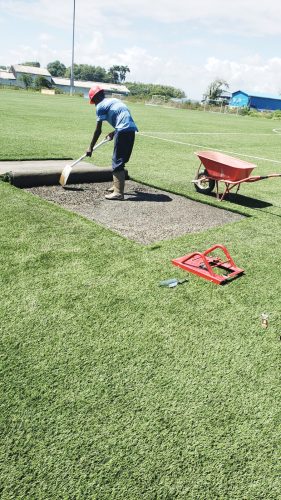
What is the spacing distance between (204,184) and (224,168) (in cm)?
106

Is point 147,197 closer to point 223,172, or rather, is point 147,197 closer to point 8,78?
point 223,172

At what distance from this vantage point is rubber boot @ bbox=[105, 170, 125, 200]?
6.90 m

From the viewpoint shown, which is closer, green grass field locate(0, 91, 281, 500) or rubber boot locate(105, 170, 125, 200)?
green grass field locate(0, 91, 281, 500)

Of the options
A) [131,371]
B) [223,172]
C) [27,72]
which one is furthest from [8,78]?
[131,371]

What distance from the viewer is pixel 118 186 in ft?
23.2

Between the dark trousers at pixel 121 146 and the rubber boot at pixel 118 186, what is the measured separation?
121mm

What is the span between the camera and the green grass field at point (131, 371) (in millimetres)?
2201

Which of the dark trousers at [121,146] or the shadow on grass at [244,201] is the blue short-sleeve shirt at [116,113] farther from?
the shadow on grass at [244,201]

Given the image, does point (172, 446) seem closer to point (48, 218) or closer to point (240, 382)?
point (240, 382)

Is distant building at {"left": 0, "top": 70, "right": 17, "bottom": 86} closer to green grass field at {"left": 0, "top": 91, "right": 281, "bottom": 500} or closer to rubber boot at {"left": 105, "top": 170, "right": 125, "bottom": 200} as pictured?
rubber boot at {"left": 105, "top": 170, "right": 125, "bottom": 200}

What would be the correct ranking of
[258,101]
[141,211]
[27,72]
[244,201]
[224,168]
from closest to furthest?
[141,211], [224,168], [244,201], [258,101], [27,72]

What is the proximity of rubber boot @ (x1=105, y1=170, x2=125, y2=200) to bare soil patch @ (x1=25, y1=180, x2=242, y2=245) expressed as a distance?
12cm

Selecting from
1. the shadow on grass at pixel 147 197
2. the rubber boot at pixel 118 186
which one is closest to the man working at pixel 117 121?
the rubber boot at pixel 118 186

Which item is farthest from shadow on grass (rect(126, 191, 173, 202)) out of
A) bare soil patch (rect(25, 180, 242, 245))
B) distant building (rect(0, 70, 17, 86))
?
distant building (rect(0, 70, 17, 86))
